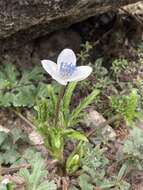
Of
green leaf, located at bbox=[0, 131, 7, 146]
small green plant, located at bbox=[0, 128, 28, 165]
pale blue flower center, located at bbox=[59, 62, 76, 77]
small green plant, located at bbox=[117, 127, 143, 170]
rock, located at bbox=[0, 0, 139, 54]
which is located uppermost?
rock, located at bbox=[0, 0, 139, 54]

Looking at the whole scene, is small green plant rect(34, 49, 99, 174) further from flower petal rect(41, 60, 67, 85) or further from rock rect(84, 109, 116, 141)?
rock rect(84, 109, 116, 141)

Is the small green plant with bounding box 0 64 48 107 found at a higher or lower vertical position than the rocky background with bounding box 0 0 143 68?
lower

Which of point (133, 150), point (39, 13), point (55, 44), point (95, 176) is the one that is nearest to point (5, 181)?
point (95, 176)

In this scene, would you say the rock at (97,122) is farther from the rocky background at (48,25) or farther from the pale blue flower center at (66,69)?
the pale blue flower center at (66,69)

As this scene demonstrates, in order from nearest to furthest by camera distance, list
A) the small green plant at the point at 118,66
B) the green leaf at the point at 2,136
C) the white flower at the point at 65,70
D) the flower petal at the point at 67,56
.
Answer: the white flower at the point at 65,70 → the flower petal at the point at 67,56 → the green leaf at the point at 2,136 → the small green plant at the point at 118,66

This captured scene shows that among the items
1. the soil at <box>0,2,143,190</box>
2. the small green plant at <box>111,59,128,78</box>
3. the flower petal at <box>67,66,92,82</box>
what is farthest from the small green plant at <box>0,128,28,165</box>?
the small green plant at <box>111,59,128,78</box>

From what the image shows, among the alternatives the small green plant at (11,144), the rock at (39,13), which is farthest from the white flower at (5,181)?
the rock at (39,13)

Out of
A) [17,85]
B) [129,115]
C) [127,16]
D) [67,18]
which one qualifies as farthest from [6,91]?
[127,16]

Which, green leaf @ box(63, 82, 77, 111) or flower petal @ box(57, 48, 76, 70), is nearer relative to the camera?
flower petal @ box(57, 48, 76, 70)

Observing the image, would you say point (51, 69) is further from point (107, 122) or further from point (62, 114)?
point (107, 122)
